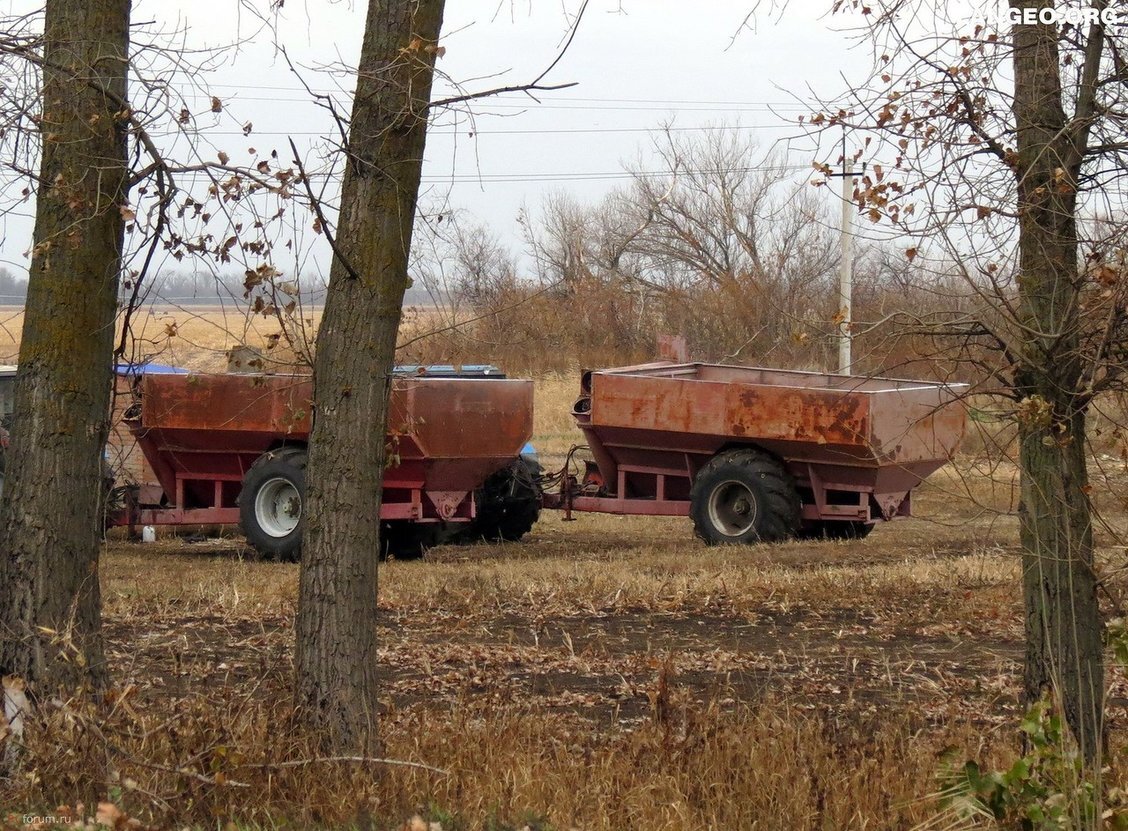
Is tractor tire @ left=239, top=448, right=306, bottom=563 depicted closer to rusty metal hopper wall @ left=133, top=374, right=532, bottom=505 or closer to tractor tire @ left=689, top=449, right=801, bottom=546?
rusty metal hopper wall @ left=133, top=374, right=532, bottom=505

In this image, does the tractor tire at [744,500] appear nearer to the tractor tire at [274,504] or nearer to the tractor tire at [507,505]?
the tractor tire at [507,505]

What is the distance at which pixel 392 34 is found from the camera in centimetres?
482

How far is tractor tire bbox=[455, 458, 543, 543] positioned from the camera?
46.9ft

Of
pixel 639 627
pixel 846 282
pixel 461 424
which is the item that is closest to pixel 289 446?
pixel 461 424

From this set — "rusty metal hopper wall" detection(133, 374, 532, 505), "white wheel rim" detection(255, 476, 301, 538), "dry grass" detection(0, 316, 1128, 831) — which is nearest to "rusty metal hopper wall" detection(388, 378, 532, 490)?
"rusty metal hopper wall" detection(133, 374, 532, 505)

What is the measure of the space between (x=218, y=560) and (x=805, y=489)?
232 inches

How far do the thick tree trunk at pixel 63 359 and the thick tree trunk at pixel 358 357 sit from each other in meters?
1.04

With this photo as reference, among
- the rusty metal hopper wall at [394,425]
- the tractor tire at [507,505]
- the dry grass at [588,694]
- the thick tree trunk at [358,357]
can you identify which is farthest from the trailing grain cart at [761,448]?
the thick tree trunk at [358,357]

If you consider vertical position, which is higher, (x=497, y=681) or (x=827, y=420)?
(x=827, y=420)

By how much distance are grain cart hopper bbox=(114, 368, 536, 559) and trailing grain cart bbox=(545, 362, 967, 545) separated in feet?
4.10

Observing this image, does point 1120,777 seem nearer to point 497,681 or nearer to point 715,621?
point 497,681

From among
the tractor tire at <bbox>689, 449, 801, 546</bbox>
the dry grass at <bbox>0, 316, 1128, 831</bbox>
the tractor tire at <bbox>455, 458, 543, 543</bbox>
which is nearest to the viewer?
the dry grass at <bbox>0, 316, 1128, 831</bbox>

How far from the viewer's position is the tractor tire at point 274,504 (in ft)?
41.1

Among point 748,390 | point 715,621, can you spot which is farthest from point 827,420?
point 715,621
